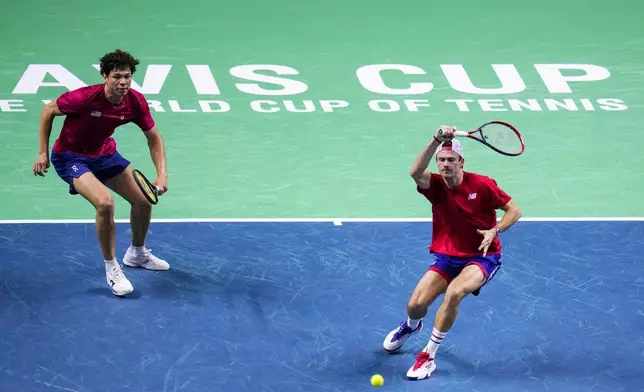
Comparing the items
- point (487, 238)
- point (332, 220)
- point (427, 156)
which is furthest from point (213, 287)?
point (487, 238)

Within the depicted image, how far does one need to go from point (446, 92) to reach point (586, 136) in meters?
2.18

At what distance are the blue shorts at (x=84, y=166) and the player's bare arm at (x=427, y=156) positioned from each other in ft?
10.4

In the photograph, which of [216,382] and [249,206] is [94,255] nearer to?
[249,206]

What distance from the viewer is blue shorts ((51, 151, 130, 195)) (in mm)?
11062

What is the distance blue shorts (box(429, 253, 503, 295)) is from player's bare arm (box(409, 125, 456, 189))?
0.66 m

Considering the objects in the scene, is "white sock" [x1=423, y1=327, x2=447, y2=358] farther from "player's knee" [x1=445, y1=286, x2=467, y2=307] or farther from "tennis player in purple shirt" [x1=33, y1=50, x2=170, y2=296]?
"tennis player in purple shirt" [x1=33, y1=50, x2=170, y2=296]

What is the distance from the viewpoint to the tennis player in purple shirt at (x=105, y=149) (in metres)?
10.8

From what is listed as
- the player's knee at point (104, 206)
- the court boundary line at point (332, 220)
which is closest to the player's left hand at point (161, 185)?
the player's knee at point (104, 206)

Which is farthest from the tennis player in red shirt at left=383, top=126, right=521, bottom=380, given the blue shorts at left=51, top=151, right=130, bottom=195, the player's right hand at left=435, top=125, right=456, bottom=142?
the blue shorts at left=51, top=151, right=130, bottom=195

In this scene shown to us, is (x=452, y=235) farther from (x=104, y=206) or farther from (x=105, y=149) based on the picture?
(x=105, y=149)

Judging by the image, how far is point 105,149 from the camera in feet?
37.1

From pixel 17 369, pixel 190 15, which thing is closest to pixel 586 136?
pixel 190 15

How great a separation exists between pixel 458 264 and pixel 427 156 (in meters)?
1.07

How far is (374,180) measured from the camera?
1391cm
